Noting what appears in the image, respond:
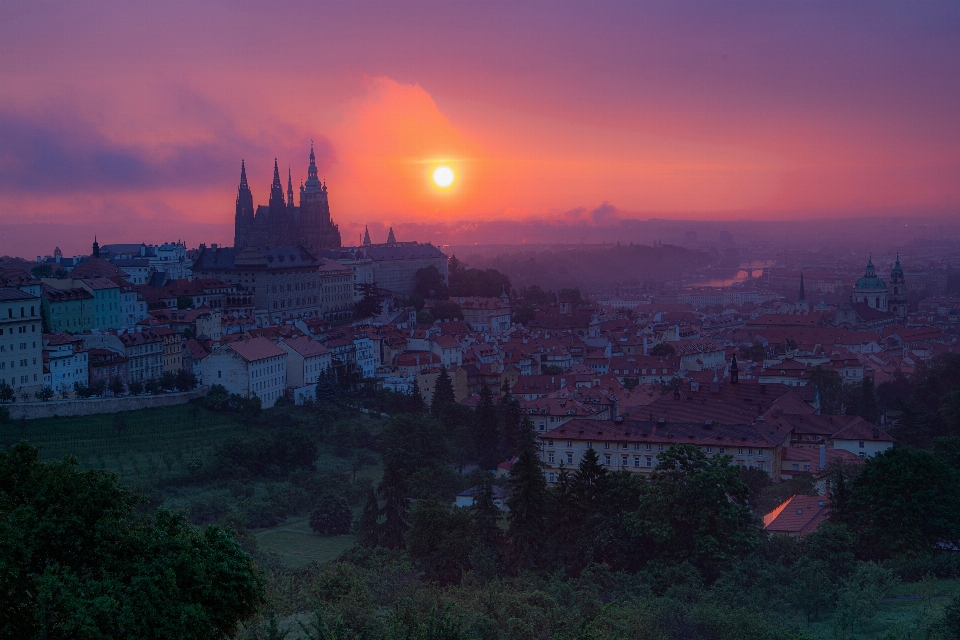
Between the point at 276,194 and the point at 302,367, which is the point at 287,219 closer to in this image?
the point at 276,194

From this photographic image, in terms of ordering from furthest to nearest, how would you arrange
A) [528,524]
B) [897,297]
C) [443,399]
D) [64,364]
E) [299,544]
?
[897,297] < [443,399] < [64,364] < [299,544] < [528,524]

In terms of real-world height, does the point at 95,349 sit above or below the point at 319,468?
above

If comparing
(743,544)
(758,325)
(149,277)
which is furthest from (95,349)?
(758,325)

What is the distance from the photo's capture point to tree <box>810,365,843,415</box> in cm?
4425

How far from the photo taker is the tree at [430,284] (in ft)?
244

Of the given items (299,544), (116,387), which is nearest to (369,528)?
(299,544)

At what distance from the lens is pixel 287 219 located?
270ft

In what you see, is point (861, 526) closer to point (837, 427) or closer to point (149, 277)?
point (837, 427)

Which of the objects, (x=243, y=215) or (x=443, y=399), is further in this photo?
(x=243, y=215)

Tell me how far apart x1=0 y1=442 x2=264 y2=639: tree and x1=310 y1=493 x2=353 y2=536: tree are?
17.9 meters

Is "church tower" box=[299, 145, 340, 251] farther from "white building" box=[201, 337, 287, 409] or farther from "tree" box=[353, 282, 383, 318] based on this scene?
"white building" box=[201, 337, 287, 409]

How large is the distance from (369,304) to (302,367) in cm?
1944

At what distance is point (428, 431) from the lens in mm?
34562

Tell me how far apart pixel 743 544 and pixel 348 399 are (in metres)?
25.6
